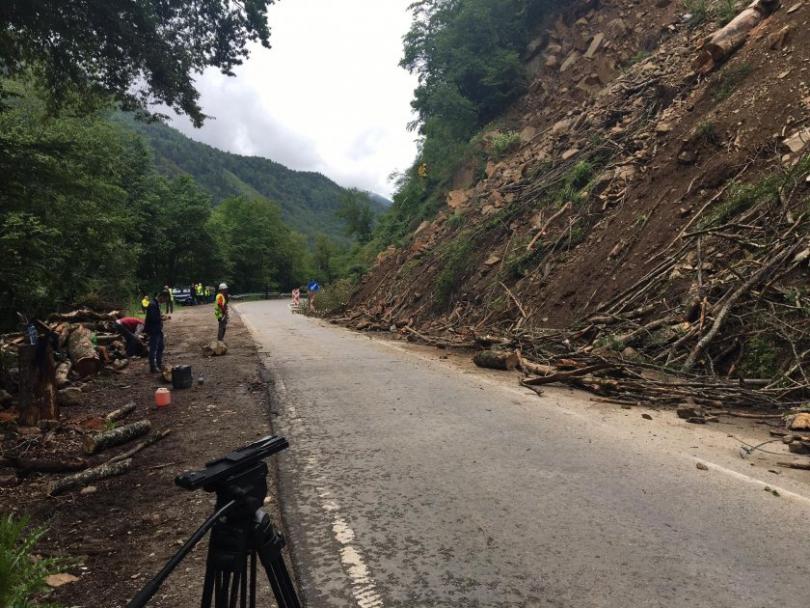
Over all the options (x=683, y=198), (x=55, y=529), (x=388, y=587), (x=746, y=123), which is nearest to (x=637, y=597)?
(x=388, y=587)

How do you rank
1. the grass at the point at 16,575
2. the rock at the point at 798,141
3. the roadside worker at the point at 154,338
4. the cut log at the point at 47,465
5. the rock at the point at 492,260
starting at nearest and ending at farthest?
the grass at the point at 16,575 < the cut log at the point at 47,465 < the rock at the point at 798,141 < the roadside worker at the point at 154,338 < the rock at the point at 492,260

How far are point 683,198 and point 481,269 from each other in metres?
6.45

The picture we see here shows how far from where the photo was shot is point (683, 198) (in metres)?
11.4

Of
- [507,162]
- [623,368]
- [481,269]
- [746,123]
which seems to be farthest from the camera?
[507,162]

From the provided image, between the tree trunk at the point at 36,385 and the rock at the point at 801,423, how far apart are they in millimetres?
9137

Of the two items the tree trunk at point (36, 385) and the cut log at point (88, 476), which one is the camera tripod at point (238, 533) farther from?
the tree trunk at point (36, 385)

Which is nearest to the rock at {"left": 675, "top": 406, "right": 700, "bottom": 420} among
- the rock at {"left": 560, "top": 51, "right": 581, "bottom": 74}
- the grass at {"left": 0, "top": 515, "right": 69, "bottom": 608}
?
the grass at {"left": 0, "top": 515, "right": 69, "bottom": 608}

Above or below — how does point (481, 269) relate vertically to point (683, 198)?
below

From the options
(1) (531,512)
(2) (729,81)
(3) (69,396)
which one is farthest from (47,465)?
(2) (729,81)

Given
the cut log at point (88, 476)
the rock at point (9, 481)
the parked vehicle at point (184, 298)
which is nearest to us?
the cut log at point (88, 476)

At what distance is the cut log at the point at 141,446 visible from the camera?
5441 mm

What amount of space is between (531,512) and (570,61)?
24712 millimetres

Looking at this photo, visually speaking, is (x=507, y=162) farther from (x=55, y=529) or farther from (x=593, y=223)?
(x=55, y=529)

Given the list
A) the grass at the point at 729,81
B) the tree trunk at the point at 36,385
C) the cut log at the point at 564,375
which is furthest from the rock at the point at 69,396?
the grass at the point at 729,81
